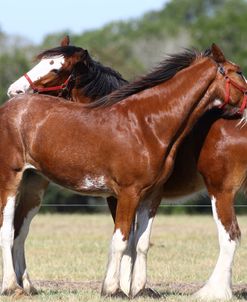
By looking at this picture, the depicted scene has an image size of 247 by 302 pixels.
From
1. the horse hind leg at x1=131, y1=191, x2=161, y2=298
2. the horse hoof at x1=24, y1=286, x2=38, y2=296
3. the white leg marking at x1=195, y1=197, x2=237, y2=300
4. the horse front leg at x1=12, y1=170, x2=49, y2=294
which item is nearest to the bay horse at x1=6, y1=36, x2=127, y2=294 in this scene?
the horse front leg at x1=12, y1=170, x2=49, y2=294

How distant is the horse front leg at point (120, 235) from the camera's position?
805 centimetres

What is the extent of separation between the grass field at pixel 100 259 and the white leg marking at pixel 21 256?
0.26m

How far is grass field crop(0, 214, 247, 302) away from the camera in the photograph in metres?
9.27

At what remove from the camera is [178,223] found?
21.4 metres

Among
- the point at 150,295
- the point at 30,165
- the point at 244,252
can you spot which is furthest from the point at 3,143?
the point at 244,252

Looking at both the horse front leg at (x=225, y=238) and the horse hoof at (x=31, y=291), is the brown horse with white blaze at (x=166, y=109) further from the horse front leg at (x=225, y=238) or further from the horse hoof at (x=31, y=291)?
the horse hoof at (x=31, y=291)

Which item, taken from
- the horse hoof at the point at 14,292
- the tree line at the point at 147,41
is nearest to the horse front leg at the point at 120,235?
the horse hoof at the point at 14,292

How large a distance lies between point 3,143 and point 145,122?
1.41 metres

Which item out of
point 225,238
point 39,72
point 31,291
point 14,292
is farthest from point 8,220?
point 225,238

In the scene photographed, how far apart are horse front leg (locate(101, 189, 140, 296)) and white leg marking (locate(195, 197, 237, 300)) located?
0.91 metres

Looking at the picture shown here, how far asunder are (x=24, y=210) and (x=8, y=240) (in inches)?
25.3

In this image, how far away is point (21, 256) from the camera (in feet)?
29.3

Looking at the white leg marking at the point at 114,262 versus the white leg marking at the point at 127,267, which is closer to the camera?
the white leg marking at the point at 114,262

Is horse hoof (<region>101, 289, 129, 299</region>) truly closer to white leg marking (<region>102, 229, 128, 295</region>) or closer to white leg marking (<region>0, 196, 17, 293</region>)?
white leg marking (<region>102, 229, 128, 295</region>)
